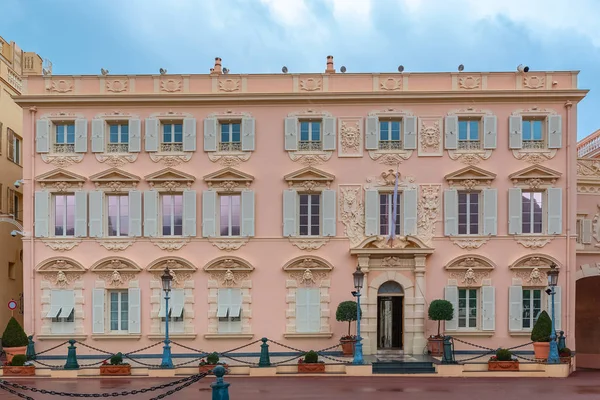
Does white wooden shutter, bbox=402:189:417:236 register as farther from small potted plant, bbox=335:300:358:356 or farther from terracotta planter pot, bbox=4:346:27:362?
terracotta planter pot, bbox=4:346:27:362

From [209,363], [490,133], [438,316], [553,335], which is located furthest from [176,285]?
[553,335]

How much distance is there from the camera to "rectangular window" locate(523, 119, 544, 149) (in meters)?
24.0

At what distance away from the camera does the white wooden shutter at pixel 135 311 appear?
23.8 meters

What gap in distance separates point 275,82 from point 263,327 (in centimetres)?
1052

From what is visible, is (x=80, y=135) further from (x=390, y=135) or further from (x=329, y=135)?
(x=390, y=135)

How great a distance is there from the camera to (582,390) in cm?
1811

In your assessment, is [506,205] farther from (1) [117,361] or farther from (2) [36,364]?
(2) [36,364]

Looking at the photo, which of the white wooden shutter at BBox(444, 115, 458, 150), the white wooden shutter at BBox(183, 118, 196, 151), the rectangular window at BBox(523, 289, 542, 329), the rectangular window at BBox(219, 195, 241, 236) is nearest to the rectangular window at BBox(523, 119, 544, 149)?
the white wooden shutter at BBox(444, 115, 458, 150)

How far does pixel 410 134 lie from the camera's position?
24047 millimetres

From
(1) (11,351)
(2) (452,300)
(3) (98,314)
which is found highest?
(2) (452,300)

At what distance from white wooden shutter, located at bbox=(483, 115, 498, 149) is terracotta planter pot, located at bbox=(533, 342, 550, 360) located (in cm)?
815

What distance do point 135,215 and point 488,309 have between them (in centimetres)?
1535

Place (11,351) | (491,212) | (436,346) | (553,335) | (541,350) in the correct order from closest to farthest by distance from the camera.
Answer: (553,335), (541,350), (11,351), (436,346), (491,212)

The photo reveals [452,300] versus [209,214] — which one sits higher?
[209,214]
